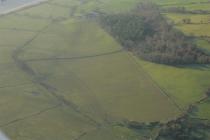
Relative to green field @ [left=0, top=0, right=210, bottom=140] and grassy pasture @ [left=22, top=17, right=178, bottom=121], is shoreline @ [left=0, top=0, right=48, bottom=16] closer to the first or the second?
green field @ [left=0, top=0, right=210, bottom=140]

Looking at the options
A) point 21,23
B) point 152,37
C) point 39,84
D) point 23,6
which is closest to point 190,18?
point 152,37

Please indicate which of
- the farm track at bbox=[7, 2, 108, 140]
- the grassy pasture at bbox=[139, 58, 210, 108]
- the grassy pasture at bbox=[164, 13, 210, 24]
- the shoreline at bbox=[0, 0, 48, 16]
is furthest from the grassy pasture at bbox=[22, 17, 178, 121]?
the grassy pasture at bbox=[164, 13, 210, 24]

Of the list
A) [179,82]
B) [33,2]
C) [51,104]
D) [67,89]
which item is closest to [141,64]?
[179,82]

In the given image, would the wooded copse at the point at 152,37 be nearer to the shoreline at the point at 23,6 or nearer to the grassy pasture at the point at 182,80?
the grassy pasture at the point at 182,80

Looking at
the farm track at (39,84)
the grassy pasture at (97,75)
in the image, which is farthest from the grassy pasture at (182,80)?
the farm track at (39,84)

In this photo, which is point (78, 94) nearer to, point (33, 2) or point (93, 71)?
point (93, 71)
